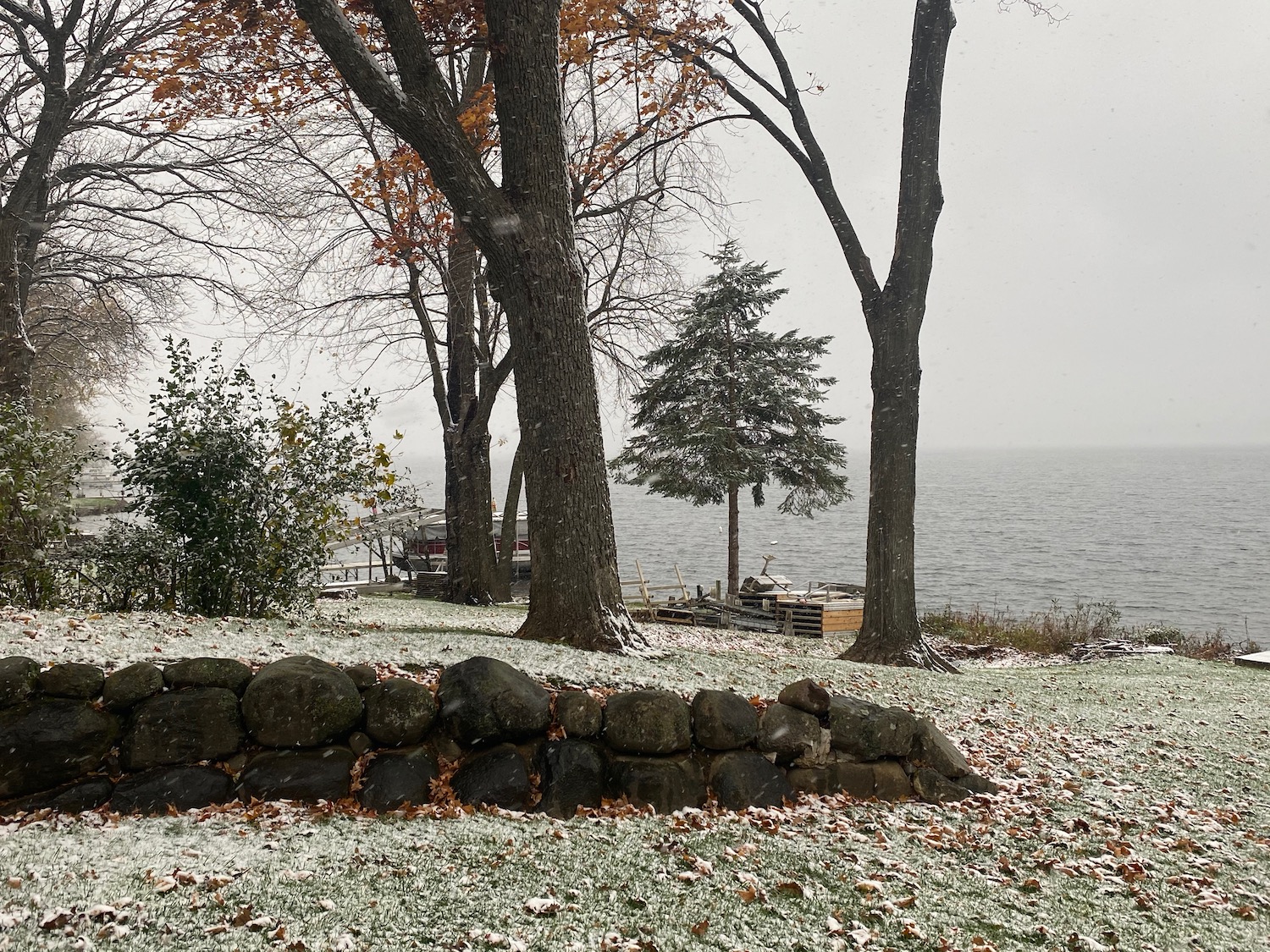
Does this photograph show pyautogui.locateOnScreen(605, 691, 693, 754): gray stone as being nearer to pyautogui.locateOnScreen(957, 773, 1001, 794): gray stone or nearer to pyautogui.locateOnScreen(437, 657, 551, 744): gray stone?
pyautogui.locateOnScreen(437, 657, 551, 744): gray stone

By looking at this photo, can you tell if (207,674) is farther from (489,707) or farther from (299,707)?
(489,707)

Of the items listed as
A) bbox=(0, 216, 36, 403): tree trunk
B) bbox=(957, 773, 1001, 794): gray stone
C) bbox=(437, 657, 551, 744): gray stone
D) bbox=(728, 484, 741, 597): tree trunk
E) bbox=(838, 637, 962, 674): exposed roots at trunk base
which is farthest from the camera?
bbox=(728, 484, 741, 597): tree trunk

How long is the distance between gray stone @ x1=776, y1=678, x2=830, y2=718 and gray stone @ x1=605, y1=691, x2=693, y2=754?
0.72 metres

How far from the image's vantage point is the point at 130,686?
4.35 meters

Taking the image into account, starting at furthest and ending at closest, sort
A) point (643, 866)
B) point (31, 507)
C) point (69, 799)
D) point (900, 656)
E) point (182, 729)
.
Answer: point (900, 656) → point (31, 507) → point (182, 729) → point (69, 799) → point (643, 866)

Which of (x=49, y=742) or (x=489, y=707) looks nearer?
(x=49, y=742)

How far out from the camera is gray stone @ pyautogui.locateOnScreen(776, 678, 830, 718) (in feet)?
16.7

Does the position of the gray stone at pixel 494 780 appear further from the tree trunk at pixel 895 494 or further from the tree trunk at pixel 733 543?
the tree trunk at pixel 733 543

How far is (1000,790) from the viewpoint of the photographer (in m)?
5.18

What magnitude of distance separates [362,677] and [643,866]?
6.22 ft

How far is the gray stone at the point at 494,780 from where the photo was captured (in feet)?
14.6

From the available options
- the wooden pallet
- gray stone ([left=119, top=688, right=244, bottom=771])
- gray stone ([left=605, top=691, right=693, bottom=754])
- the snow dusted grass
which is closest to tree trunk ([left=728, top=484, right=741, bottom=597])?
the wooden pallet

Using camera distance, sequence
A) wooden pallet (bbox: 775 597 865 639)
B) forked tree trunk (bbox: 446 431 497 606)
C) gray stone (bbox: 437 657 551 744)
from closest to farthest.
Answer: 1. gray stone (bbox: 437 657 551 744)
2. forked tree trunk (bbox: 446 431 497 606)
3. wooden pallet (bbox: 775 597 865 639)

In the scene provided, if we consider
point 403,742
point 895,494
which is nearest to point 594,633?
point 403,742
